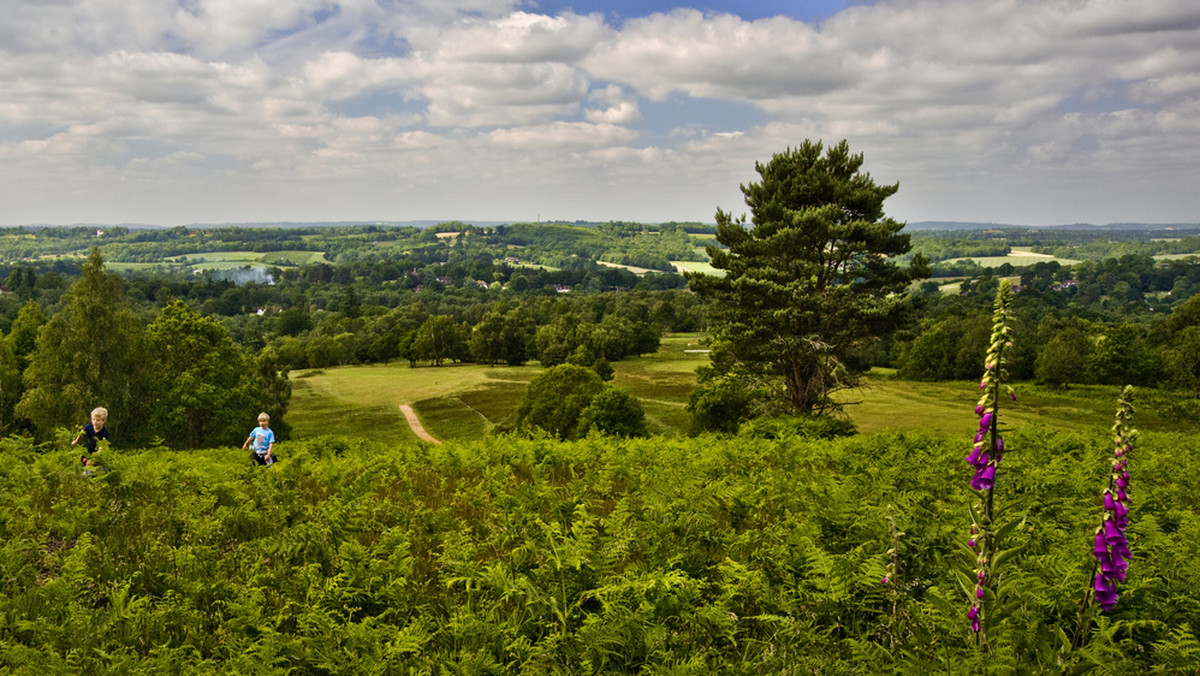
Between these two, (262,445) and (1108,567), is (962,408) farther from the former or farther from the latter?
(1108,567)

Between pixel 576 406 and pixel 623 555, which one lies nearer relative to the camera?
pixel 623 555

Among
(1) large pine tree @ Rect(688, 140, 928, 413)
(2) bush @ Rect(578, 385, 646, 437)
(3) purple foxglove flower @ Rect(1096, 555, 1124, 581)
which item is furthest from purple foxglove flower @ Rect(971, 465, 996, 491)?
(2) bush @ Rect(578, 385, 646, 437)

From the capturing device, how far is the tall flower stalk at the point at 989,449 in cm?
329

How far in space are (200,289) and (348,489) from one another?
753 feet

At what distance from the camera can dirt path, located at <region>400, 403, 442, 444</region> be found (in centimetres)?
5253

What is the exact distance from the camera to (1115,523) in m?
3.17

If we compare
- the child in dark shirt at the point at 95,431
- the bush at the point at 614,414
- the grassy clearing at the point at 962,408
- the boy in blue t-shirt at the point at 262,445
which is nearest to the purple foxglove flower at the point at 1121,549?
the boy in blue t-shirt at the point at 262,445

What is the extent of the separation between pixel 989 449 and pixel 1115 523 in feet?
2.18

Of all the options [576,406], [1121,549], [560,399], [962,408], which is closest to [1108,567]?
[1121,549]

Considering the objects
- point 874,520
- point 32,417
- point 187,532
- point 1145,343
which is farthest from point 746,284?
point 1145,343

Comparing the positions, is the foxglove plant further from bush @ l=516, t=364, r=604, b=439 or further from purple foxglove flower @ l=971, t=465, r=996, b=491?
bush @ l=516, t=364, r=604, b=439

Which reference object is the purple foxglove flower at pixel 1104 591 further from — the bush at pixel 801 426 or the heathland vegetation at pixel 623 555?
the bush at pixel 801 426

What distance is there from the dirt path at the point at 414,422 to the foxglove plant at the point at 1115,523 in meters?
49.2

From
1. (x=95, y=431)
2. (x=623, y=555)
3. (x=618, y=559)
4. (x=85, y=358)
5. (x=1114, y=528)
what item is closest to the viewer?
(x=1114, y=528)
